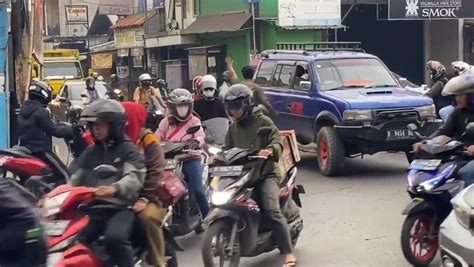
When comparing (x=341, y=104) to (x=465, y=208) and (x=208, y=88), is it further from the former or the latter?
(x=465, y=208)

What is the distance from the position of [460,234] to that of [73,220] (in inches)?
112

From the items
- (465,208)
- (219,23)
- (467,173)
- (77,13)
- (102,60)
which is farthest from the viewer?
(77,13)

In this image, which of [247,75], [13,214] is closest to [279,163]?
[13,214]

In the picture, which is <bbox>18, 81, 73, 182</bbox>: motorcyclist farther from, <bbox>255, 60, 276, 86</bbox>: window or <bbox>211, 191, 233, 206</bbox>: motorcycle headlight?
<bbox>255, 60, 276, 86</bbox>: window

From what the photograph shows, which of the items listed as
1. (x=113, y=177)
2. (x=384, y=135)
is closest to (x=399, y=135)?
(x=384, y=135)

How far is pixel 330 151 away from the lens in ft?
42.5

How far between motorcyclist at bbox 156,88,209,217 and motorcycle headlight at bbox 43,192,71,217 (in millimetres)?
3360

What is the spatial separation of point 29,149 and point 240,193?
3531 mm

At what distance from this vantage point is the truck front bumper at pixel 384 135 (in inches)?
493

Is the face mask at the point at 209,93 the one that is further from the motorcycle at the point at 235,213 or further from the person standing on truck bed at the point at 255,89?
the motorcycle at the point at 235,213

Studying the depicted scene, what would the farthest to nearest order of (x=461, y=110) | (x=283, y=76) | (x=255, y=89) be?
1. (x=283, y=76)
2. (x=255, y=89)
3. (x=461, y=110)

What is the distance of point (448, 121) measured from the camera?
7.83 metres

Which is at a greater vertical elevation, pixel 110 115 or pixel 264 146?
pixel 110 115

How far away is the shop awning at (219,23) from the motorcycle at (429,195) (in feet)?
67.1
